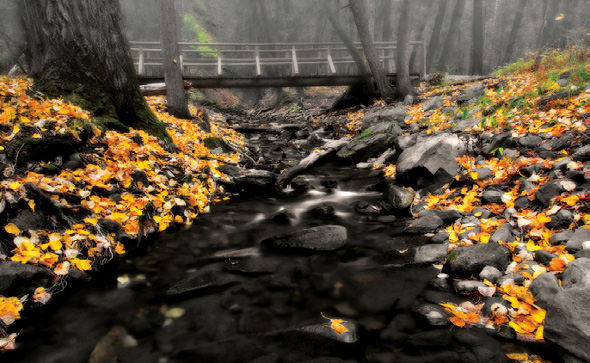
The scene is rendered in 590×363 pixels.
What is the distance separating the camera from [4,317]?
6.07 ft

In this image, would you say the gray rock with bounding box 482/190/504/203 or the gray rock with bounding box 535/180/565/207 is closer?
the gray rock with bounding box 535/180/565/207

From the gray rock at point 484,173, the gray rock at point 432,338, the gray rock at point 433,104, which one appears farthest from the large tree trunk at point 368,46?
the gray rock at point 432,338

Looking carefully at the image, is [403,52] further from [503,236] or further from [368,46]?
[503,236]

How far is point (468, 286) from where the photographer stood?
7.36 ft

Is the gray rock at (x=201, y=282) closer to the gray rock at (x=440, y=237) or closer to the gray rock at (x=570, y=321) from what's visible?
the gray rock at (x=440, y=237)

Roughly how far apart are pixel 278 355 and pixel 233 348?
28cm

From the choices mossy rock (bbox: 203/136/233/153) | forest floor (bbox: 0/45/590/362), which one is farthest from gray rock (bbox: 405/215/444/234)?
mossy rock (bbox: 203/136/233/153)

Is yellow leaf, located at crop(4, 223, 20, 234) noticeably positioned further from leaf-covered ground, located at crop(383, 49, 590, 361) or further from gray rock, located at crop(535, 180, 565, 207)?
gray rock, located at crop(535, 180, 565, 207)

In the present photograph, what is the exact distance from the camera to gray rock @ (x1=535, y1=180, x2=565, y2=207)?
2.74 meters

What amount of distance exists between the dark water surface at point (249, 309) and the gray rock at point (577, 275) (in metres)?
0.48

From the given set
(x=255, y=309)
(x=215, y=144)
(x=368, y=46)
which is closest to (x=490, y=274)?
(x=255, y=309)

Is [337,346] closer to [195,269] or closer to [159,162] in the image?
[195,269]

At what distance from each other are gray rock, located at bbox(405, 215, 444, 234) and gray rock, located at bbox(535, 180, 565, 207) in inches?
33.4

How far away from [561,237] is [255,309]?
90.0 inches
